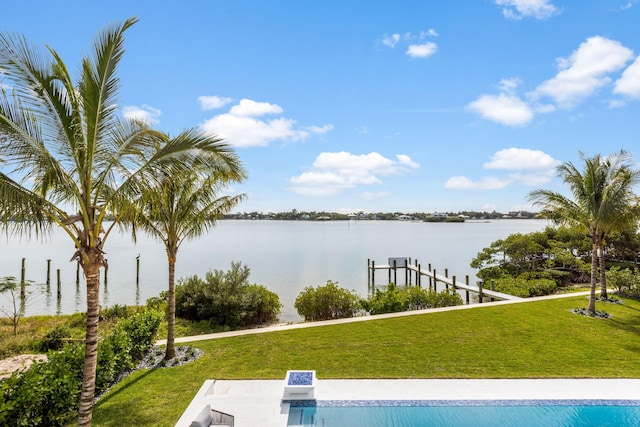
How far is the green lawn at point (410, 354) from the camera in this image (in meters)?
6.92

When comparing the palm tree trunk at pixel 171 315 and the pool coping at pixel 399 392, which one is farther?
the palm tree trunk at pixel 171 315

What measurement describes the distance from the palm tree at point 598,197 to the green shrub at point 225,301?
11.2 metres

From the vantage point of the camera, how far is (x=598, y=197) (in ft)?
38.6

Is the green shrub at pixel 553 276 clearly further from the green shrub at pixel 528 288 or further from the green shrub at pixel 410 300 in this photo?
the green shrub at pixel 410 300

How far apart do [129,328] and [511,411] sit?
7960mm

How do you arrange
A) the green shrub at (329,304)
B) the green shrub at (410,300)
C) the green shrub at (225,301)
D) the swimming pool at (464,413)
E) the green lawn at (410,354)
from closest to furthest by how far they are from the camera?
1. the swimming pool at (464,413)
2. the green lawn at (410,354)
3. the green shrub at (225,301)
4. the green shrub at (410,300)
5. the green shrub at (329,304)

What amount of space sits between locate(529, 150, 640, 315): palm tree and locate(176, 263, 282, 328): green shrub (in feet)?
36.7

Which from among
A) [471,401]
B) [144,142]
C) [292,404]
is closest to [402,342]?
[471,401]

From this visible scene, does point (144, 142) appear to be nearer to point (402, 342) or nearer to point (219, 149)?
point (219, 149)

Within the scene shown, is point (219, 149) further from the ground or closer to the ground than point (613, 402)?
further from the ground

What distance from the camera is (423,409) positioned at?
633 cm

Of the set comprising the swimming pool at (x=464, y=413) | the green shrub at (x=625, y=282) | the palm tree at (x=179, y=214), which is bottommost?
the swimming pool at (x=464, y=413)

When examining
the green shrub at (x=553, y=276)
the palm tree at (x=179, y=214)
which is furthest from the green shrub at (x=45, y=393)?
→ the green shrub at (x=553, y=276)

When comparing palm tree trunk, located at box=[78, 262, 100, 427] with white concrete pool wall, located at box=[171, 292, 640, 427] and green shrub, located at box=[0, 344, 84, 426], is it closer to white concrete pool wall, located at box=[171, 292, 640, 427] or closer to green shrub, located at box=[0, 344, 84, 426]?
green shrub, located at box=[0, 344, 84, 426]
